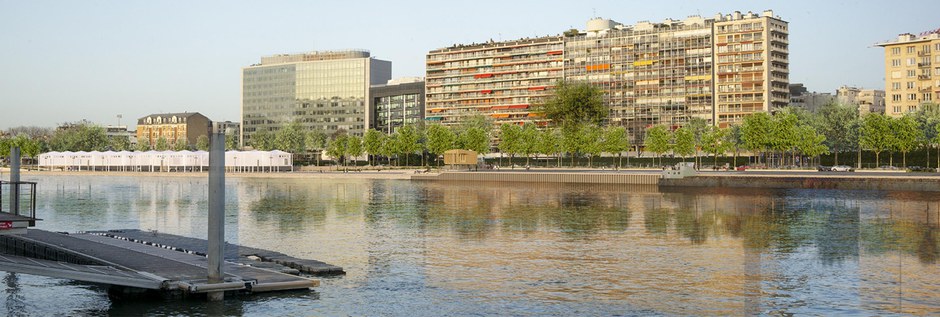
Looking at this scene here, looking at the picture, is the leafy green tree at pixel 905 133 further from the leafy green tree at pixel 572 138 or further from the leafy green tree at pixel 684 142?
the leafy green tree at pixel 572 138

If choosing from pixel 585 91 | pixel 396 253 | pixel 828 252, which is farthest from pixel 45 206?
pixel 585 91

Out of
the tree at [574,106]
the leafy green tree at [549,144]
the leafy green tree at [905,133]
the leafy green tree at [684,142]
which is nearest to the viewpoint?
the leafy green tree at [905,133]

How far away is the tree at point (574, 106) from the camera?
166125mm

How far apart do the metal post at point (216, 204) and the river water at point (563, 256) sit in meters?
1.23

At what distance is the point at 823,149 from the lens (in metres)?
142

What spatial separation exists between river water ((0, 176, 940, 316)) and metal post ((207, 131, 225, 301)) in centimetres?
123

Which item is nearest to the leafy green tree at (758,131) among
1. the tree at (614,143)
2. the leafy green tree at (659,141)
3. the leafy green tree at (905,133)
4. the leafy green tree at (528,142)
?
the leafy green tree at (905,133)

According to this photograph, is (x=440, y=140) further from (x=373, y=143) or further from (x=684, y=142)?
(x=684, y=142)

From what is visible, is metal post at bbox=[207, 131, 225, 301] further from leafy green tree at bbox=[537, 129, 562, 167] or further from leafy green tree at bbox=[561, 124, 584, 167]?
leafy green tree at bbox=[537, 129, 562, 167]

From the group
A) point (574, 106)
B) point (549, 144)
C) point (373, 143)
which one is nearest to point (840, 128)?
point (574, 106)

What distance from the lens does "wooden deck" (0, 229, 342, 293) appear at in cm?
2591

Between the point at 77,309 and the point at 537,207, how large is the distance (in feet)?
160

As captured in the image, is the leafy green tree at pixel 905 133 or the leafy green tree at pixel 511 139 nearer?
the leafy green tree at pixel 905 133

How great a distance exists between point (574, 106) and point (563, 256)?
425ft
